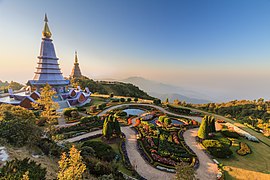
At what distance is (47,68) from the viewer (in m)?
34.7

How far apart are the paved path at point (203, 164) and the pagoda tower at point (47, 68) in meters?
34.6

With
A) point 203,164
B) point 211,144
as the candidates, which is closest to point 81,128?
point 203,164

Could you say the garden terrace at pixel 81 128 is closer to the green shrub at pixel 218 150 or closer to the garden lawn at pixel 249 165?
the green shrub at pixel 218 150

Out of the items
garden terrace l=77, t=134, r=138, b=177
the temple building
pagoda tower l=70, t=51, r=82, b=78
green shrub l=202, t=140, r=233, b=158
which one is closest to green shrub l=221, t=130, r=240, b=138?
green shrub l=202, t=140, r=233, b=158

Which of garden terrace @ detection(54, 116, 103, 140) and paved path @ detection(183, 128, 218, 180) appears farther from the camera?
garden terrace @ detection(54, 116, 103, 140)

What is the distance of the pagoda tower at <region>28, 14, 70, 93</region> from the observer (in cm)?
3391

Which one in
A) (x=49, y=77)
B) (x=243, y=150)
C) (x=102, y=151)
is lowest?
(x=243, y=150)

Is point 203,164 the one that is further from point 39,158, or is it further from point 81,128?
point 81,128

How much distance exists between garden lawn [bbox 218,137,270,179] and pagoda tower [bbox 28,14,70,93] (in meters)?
38.8

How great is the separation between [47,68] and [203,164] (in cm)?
4057

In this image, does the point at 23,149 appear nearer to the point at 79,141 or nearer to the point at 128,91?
the point at 79,141

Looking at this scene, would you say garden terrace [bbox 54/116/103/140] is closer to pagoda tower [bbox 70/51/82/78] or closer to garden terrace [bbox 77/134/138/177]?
garden terrace [bbox 77/134/138/177]

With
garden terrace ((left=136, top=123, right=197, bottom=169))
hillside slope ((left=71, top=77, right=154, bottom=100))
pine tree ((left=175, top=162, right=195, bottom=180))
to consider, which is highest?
hillside slope ((left=71, top=77, right=154, bottom=100))

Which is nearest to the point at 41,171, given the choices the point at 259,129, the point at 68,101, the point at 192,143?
the point at 192,143
